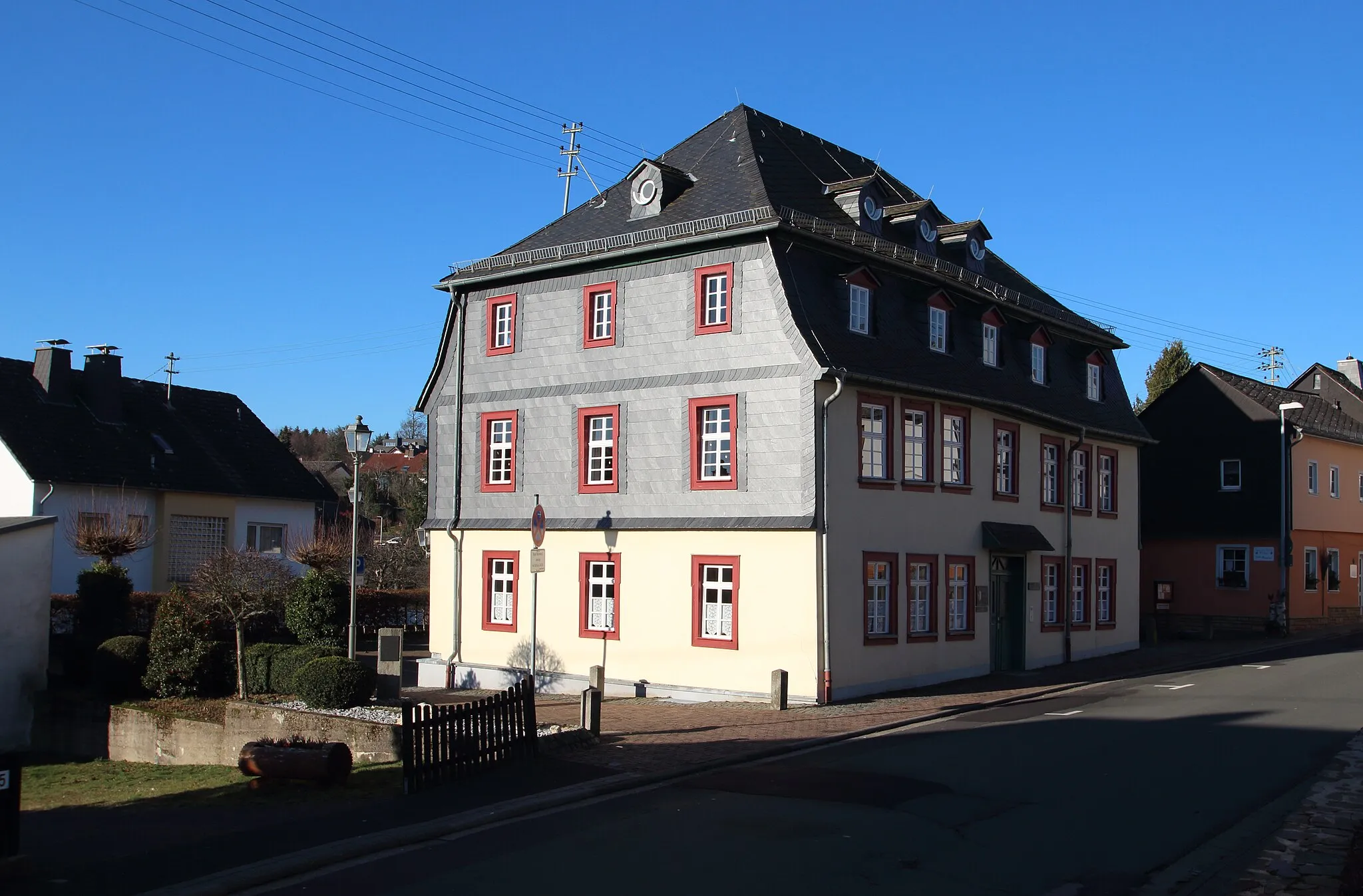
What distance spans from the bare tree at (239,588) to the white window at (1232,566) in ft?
101

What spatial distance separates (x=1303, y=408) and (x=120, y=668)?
36.7 meters

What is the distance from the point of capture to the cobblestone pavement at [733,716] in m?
15.4

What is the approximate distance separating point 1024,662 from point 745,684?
27.8 ft

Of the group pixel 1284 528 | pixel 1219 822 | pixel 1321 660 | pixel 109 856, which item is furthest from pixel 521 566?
pixel 1284 528

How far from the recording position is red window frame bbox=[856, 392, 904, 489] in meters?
21.9

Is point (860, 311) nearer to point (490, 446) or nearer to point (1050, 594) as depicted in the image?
point (490, 446)

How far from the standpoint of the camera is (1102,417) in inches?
1230

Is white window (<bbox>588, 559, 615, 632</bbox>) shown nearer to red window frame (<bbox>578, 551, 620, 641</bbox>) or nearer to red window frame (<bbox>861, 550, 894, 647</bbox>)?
red window frame (<bbox>578, 551, 620, 641</bbox>)

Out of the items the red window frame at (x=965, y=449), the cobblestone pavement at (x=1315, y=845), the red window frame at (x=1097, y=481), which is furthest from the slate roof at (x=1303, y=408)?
the cobblestone pavement at (x=1315, y=845)

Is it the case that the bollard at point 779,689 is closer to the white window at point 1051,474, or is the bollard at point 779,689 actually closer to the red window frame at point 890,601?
the red window frame at point 890,601

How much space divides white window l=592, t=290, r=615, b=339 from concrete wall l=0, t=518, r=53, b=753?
11.0 metres

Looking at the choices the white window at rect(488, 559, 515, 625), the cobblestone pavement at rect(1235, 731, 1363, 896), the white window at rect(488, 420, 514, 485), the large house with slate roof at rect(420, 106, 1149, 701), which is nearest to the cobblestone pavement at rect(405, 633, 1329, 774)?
the large house with slate roof at rect(420, 106, 1149, 701)

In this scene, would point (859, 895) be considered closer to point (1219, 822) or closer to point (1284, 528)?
point (1219, 822)

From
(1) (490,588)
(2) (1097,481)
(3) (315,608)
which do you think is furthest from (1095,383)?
(3) (315,608)
